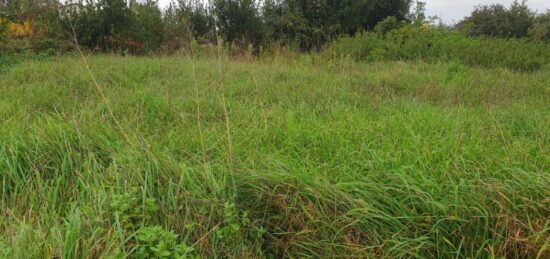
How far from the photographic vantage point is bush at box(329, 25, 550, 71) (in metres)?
7.55

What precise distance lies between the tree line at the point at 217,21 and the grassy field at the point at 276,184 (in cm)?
428

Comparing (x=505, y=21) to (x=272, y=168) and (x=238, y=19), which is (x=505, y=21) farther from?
(x=272, y=168)

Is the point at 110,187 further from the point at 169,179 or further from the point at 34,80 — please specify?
the point at 34,80

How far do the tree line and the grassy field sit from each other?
4283 mm

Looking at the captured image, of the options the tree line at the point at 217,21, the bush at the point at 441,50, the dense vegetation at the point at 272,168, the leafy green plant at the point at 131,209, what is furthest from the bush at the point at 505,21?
the leafy green plant at the point at 131,209

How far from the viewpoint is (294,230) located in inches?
87.5

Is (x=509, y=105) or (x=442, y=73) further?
(x=442, y=73)

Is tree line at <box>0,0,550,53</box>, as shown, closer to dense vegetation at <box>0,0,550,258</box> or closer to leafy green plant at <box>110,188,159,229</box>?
dense vegetation at <box>0,0,550,258</box>

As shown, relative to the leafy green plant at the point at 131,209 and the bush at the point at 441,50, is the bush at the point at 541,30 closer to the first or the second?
the bush at the point at 441,50

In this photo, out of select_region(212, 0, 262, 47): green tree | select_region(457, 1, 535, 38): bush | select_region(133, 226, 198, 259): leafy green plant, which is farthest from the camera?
select_region(457, 1, 535, 38): bush

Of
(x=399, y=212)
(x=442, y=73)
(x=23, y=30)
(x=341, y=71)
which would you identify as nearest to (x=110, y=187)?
(x=399, y=212)

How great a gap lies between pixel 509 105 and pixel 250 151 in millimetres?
3255

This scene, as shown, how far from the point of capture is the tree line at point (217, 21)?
850 cm

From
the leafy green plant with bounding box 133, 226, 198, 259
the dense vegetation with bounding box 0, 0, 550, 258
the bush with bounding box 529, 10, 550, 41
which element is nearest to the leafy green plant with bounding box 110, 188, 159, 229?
the dense vegetation with bounding box 0, 0, 550, 258
